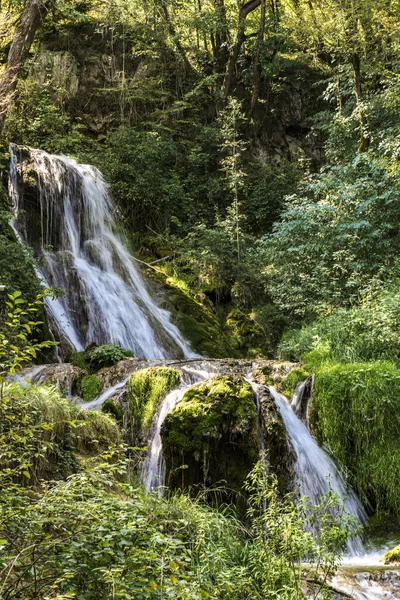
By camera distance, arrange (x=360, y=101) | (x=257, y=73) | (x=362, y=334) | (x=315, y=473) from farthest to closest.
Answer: (x=257, y=73)
(x=360, y=101)
(x=362, y=334)
(x=315, y=473)

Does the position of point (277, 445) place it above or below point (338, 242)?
below

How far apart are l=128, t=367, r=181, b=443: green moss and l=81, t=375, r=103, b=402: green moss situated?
2.41ft

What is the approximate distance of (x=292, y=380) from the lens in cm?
848

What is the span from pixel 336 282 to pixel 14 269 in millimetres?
7539

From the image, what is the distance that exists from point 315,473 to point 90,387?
372 centimetres

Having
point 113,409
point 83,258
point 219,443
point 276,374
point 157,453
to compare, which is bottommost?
point 157,453

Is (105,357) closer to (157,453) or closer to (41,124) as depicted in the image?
(157,453)

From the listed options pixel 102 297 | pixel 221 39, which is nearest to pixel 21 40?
pixel 102 297

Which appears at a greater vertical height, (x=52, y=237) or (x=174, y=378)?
(x=52, y=237)

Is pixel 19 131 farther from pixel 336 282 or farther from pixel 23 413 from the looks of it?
pixel 23 413

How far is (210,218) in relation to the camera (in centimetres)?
1791

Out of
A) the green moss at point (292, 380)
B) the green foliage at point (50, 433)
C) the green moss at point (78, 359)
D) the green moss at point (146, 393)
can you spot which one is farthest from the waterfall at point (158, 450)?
the green moss at point (78, 359)

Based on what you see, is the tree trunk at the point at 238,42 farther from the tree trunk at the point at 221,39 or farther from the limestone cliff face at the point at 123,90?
the limestone cliff face at the point at 123,90

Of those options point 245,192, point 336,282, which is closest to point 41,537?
point 336,282
